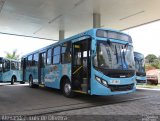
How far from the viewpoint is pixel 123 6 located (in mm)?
14492

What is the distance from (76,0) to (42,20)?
5494mm

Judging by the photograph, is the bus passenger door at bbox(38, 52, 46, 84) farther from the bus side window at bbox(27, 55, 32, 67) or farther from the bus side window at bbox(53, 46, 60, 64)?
the bus side window at bbox(27, 55, 32, 67)

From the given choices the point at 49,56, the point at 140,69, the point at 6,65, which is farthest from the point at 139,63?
the point at 6,65

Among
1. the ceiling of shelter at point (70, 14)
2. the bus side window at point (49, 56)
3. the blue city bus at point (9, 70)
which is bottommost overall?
the blue city bus at point (9, 70)

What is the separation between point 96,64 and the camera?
8727mm

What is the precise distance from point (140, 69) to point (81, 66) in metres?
7.80

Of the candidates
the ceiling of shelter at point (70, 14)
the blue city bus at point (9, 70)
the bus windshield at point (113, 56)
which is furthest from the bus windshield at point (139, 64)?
the blue city bus at point (9, 70)

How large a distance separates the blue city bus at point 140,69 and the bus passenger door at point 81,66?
6.89m

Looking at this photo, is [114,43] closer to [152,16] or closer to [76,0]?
[76,0]

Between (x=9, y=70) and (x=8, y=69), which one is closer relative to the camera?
(x=8, y=69)

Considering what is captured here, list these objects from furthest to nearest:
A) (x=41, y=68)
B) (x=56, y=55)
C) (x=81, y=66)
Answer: (x=41, y=68), (x=56, y=55), (x=81, y=66)

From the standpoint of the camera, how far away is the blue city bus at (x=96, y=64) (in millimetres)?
8734

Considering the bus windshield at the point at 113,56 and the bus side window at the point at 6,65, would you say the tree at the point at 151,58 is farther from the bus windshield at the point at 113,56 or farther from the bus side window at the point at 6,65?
the bus windshield at the point at 113,56

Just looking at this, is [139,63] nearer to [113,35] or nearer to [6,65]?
[113,35]
